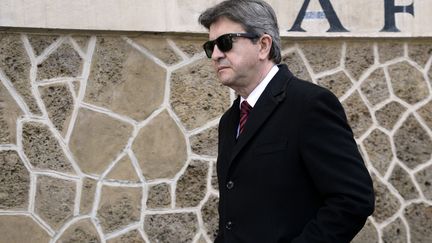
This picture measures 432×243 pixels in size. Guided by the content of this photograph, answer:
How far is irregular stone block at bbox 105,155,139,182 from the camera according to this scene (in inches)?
Result: 170

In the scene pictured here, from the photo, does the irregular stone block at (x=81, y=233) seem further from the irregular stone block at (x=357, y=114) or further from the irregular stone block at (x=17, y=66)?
the irregular stone block at (x=357, y=114)

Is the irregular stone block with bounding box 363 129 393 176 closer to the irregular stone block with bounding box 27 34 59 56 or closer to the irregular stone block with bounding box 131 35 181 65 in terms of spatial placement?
the irregular stone block with bounding box 131 35 181 65

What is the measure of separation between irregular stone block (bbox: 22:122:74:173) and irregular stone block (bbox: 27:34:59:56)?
47 cm

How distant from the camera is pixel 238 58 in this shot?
7.70ft

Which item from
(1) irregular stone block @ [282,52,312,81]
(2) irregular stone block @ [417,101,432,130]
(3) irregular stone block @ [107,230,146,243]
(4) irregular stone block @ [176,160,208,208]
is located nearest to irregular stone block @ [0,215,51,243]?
(3) irregular stone block @ [107,230,146,243]

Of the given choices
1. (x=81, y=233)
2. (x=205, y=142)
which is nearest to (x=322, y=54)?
(x=205, y=142)

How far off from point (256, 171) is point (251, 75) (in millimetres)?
347

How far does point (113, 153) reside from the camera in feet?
14.2

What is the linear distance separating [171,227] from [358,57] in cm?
176

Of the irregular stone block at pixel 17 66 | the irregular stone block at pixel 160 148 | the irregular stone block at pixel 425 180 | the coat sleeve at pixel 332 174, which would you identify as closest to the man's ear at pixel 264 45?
the coat sleeve at pixel 332 174

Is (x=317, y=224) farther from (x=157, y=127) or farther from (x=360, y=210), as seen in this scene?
(x=157, y=127)

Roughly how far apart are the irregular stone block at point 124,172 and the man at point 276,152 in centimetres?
197

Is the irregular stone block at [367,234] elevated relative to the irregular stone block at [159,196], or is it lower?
lower

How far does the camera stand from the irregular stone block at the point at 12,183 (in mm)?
4125
